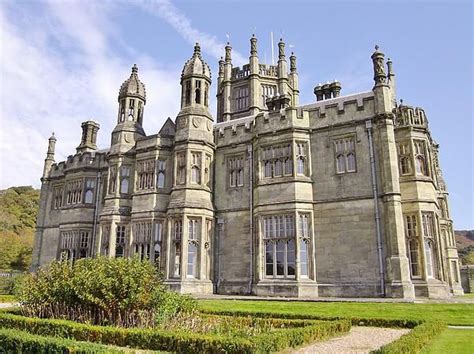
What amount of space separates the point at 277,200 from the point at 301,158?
2.74m

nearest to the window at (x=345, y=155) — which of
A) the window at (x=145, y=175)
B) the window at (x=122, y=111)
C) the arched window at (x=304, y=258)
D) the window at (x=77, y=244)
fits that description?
the arched window at (x=304, y=258)

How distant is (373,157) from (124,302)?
14.5 meters

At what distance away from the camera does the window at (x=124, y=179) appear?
86.6 ft

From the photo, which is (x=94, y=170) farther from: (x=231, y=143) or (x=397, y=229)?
(x=397, y=229)

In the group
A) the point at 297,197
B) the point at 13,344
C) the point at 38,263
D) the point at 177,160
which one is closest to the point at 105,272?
the point at 13,344

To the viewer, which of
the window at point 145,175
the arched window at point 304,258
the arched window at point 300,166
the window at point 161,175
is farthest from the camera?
the window at point 145,175

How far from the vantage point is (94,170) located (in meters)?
29.3

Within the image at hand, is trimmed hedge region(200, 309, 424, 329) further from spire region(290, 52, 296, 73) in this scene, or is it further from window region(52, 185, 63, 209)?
spire region(290, 52, 296, 73)

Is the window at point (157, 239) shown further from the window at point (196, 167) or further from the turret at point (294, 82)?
the turret at point (294, 82)

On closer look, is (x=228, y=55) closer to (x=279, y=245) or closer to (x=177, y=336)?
(x=279, y=245)

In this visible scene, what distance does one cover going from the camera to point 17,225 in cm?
5891

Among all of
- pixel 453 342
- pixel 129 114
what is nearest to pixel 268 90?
pixel 129 114

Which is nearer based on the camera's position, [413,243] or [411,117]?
[413,243]

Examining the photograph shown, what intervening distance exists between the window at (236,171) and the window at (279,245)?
3357mm
